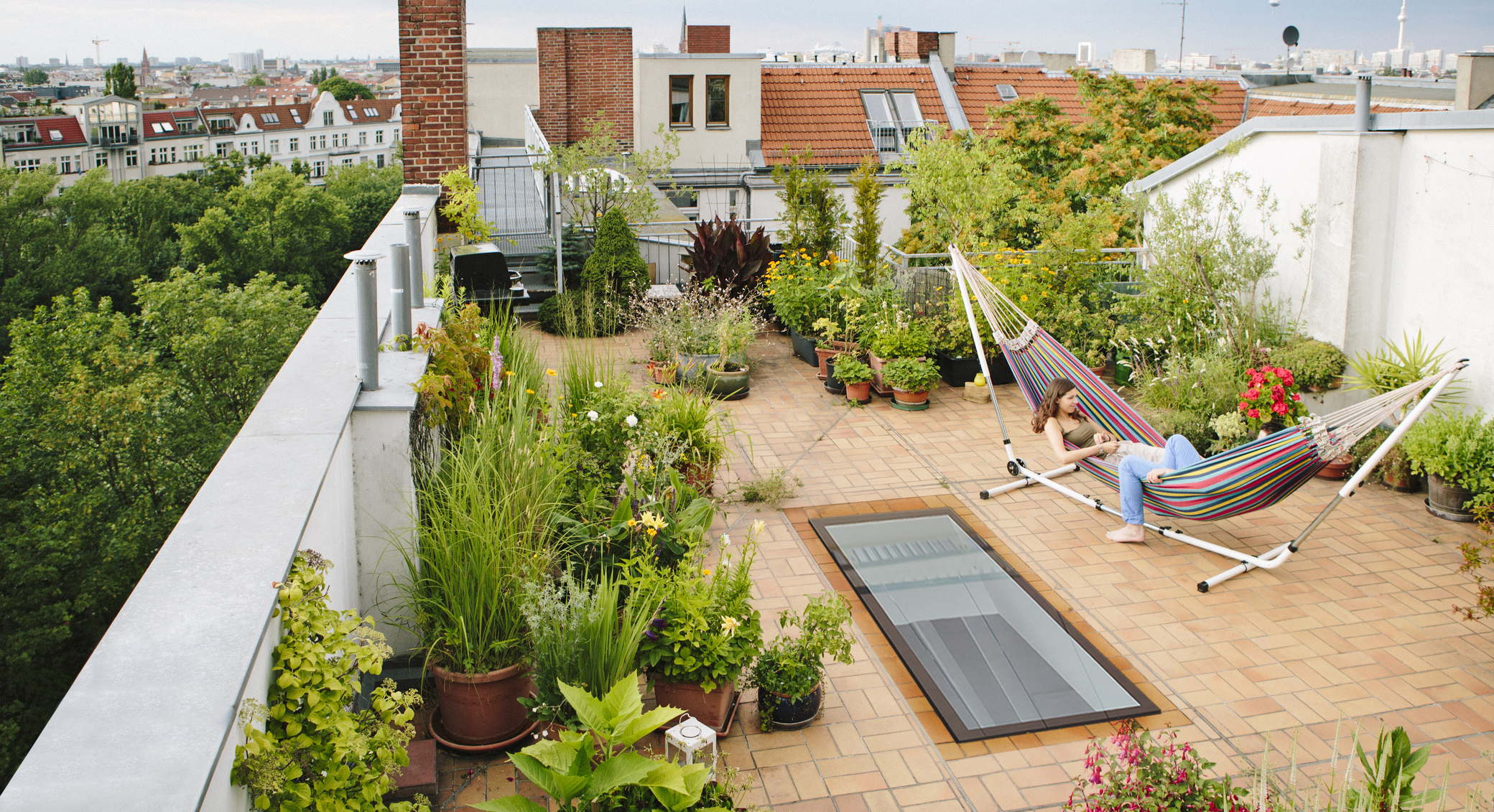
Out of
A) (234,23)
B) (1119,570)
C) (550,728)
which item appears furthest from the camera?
(234,23)

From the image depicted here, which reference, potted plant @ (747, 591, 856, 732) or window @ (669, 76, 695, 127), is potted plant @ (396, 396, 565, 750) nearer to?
potted plant @ (747, 591, 856, 732)

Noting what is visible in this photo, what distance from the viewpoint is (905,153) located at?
1125 centimetres

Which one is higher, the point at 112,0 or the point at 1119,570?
the point at 112,0

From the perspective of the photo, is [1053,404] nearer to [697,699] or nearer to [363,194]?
[697,699]

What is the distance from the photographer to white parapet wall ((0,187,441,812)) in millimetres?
1597

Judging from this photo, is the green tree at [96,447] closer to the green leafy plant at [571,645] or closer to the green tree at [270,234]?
the green leafy plant at [571,645]

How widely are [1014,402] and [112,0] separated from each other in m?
148

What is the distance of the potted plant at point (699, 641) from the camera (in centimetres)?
375

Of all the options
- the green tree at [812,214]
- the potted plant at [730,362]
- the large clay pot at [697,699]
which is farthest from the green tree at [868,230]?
the large clay pot at [697,699]

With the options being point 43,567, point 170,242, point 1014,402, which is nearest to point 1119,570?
point 1014,402

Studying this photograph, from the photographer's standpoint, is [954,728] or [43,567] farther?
[43,567]

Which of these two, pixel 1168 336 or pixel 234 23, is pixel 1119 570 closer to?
pixel 1168 336

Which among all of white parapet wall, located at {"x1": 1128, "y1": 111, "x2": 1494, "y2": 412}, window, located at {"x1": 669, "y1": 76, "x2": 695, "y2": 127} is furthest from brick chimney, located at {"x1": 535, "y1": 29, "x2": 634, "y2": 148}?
white parapet wall, located at {"x1": 1128, "y1": 111, "x2": 1494, "y2": 412}

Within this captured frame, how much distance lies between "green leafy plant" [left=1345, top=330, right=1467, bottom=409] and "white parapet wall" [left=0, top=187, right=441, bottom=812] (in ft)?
20.5
